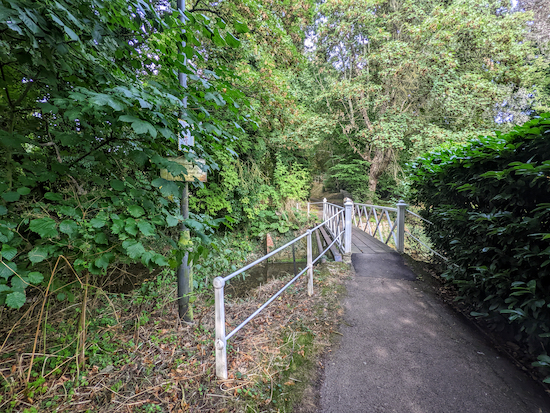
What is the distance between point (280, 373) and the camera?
204 centimetres

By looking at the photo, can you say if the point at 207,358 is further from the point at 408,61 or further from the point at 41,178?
the point at 408,61

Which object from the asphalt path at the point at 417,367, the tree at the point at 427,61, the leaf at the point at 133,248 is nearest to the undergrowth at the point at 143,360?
the asphalt path at the point at 417,367

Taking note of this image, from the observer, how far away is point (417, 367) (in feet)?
6.93

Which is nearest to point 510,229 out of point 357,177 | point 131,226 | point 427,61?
point 131,226

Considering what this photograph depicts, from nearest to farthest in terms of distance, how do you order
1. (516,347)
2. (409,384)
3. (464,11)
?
(409,384), (516,347), (464,11)

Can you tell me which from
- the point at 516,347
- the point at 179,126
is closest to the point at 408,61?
the point at 516,347

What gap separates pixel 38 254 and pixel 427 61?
12.2 metres

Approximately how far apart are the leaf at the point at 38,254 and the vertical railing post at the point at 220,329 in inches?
40.7

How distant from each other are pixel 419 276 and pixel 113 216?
15.0ft

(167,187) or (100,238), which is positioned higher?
(167,187)

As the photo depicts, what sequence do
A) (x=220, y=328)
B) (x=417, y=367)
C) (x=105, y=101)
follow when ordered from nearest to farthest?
(x=105, y=101) < (x=220, y=328) < (x=417, y=367)

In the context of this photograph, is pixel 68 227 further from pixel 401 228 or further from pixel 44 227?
pixel 401 228

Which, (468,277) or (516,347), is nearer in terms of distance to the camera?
(516,347)

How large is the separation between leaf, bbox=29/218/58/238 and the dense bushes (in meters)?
3.15
